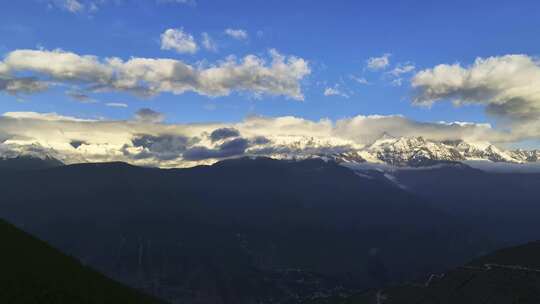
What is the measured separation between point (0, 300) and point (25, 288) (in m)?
17.1

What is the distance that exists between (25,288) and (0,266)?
2105 centimetres

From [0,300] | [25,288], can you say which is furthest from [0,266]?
[0,300]

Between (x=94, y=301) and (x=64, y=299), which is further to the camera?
(x=94, y=301)

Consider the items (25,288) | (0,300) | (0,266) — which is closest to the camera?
(0,300)

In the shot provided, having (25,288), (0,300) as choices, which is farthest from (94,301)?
(0,300)

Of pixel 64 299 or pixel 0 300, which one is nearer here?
pixel 0 300

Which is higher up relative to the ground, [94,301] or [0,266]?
[0,266]

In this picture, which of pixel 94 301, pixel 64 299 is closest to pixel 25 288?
pixel 64 299

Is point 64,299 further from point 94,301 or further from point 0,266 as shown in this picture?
point 0,266

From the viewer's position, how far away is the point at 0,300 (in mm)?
163750

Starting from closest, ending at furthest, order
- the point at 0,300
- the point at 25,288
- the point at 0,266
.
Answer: the point at 0,300
the point at 25,288
the point at 0,266

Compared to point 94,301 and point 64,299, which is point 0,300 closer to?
point 64,299

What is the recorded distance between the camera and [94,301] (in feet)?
651

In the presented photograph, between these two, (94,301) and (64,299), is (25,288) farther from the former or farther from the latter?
(94,301)
